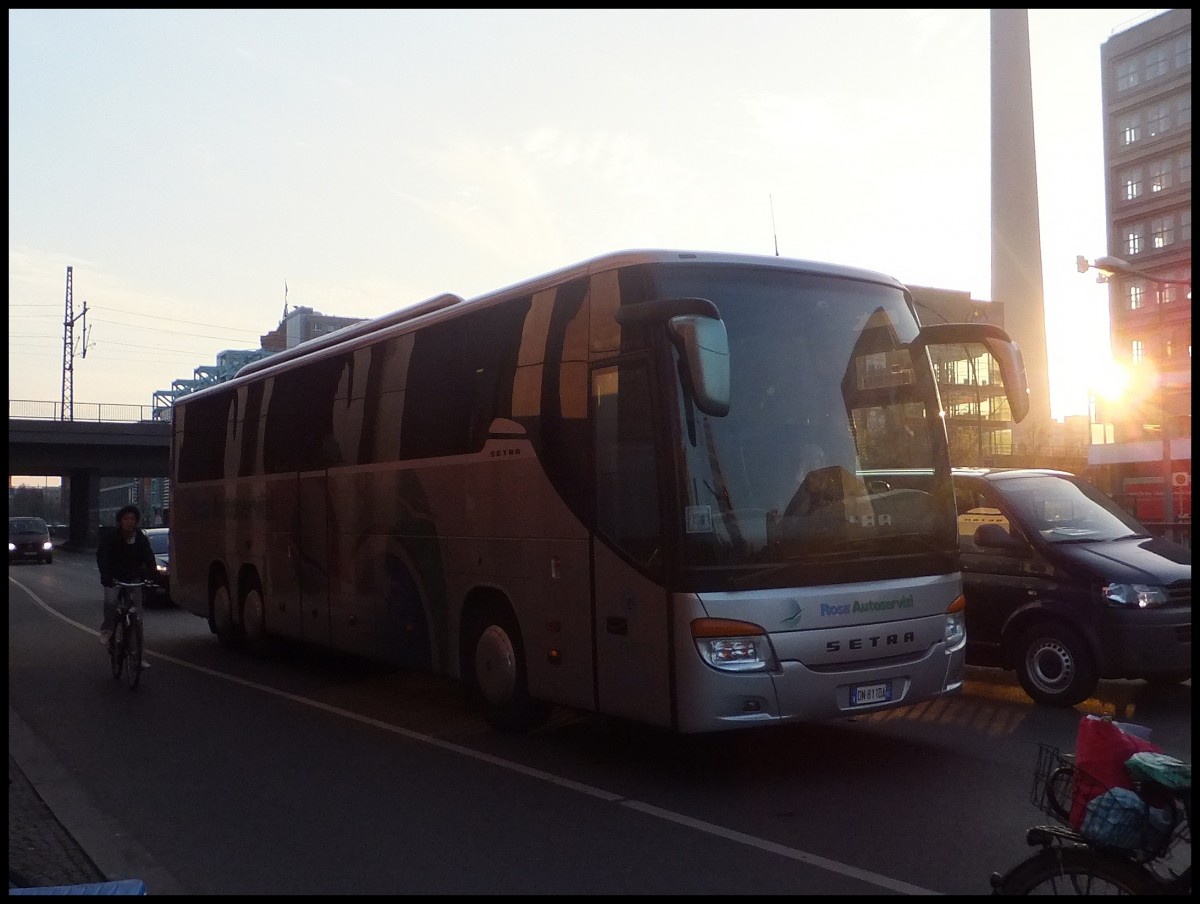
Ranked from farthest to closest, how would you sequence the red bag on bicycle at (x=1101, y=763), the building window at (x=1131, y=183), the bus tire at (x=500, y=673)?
1. the building window at (x=1131, y=183)
2. the bus tire at (x=500, y=673)
3. the red bag on bicycle at (x=1101, y=763)

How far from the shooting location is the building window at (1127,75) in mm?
78188

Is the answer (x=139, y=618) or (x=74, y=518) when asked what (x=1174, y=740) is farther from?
(x=74, y=518)

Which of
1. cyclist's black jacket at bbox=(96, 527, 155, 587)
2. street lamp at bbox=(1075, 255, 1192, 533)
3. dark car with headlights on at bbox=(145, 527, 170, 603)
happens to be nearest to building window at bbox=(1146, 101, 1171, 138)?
street lamp at bbox=(1075, 255, 1192, 533)

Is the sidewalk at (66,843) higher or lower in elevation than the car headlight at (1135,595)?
lower

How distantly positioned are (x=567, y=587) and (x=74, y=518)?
71.4m

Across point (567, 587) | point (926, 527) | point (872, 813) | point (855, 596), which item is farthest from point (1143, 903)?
point (567, 587)

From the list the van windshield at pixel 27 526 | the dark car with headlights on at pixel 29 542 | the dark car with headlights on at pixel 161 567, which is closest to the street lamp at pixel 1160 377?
the dark car with headlights on at pixel 161 567

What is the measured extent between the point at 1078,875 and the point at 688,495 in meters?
3.65

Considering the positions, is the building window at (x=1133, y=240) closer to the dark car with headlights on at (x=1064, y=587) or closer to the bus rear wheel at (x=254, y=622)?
the dark car with headlights on at (x=1064, y=587)

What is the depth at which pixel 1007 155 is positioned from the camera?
97.8 metres

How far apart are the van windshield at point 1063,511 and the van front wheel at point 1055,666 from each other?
0.84 m

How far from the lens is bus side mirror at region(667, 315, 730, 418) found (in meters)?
6.54

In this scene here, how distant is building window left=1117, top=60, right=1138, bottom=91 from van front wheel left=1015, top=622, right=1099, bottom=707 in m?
79.7

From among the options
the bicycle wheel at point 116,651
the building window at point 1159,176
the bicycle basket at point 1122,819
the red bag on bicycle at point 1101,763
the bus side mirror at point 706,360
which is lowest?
the bicycle wheel at point 116,651
